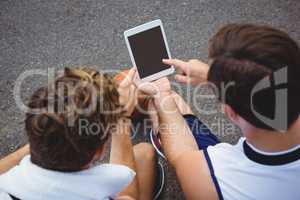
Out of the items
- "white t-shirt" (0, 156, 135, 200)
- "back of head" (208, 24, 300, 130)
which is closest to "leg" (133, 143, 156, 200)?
"white t-shirt" (0, 156, 135, 200)

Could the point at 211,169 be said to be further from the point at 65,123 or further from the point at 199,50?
the point at 199,50

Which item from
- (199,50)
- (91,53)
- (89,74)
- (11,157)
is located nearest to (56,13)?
(91,53)

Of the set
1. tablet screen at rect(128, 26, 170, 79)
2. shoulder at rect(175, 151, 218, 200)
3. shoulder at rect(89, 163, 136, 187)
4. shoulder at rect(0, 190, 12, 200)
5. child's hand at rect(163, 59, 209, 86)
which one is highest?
tablet screen at rect(128, 26, 170, 79)

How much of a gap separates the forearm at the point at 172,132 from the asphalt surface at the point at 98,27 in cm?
37

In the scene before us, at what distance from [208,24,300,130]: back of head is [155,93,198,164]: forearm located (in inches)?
10.8

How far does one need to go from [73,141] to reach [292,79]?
0.43m

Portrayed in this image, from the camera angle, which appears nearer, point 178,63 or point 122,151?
point 122,151

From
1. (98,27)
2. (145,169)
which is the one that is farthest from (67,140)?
(98,27)

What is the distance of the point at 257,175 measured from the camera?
0.86 m

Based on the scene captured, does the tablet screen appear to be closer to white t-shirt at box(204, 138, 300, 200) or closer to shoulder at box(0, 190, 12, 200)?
white t-shirt at box(204, 138, 300, 200)

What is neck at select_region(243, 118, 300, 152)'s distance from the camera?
0.83 m

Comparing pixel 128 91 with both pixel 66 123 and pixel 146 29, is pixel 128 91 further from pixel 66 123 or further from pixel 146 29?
pixel 66 123

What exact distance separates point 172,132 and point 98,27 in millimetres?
751

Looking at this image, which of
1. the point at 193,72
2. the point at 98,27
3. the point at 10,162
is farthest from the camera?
the point at 98,27
